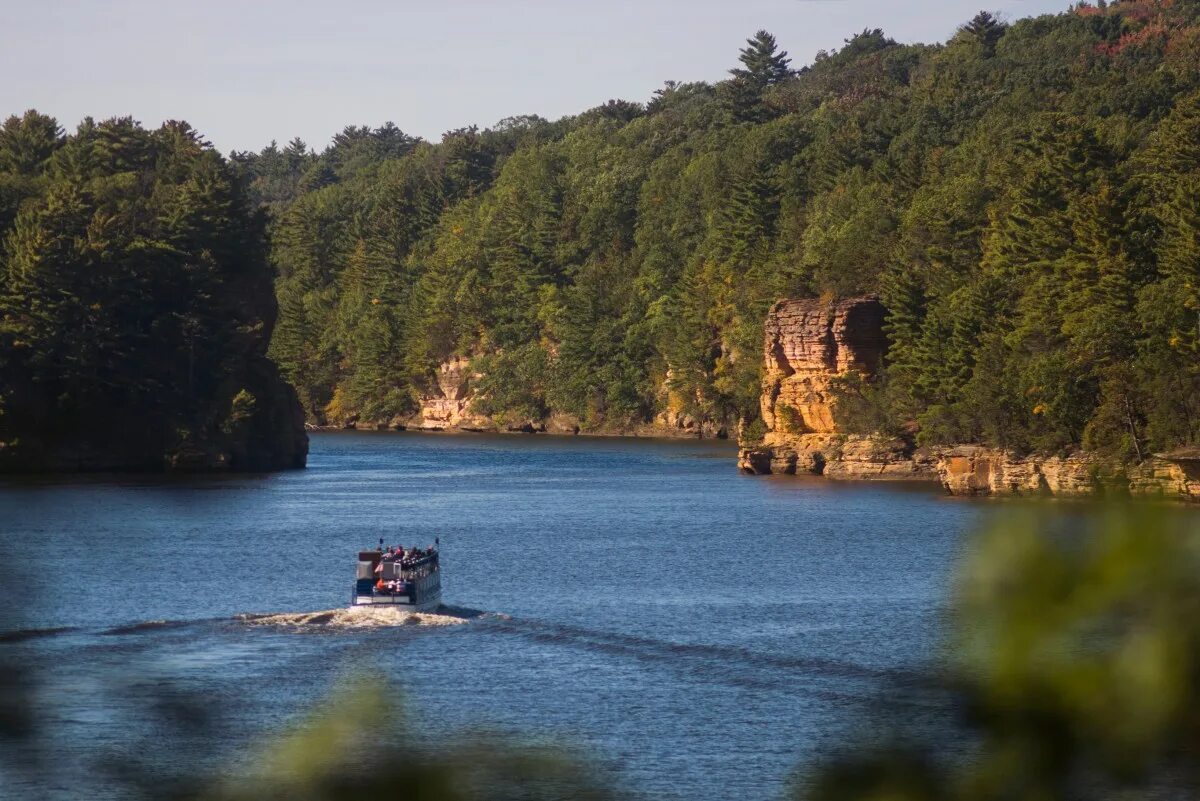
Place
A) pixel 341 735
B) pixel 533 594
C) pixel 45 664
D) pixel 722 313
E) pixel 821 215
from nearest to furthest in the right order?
pixel 341 735, pixel 45 664, pixel 533 594, pixel 821 215, pixel 722 313

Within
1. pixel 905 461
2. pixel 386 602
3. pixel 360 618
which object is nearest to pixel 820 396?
pixel 905 461

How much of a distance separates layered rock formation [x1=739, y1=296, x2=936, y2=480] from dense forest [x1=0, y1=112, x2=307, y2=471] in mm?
22426

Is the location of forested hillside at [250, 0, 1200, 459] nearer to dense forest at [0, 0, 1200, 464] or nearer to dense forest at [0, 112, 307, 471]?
dense forest at [0, 0, 1200, 464]

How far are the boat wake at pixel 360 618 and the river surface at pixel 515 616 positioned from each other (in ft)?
2.47

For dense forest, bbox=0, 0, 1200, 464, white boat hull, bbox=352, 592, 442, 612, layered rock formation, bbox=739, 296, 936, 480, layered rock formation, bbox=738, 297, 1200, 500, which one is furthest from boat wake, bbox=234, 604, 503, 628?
layered rock formation, bbox=739, 296, 936, 480

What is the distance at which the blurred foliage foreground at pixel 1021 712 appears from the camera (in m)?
1.63

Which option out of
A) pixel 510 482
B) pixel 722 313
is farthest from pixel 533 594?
pixel 722 313

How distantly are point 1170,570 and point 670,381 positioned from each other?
10847 cm

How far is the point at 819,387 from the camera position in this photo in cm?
7606

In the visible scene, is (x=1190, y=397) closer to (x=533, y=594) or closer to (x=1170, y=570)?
(x=533, y=594)

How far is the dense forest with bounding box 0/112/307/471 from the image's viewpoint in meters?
67.1

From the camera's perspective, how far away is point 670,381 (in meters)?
110

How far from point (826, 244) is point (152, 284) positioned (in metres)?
32.4

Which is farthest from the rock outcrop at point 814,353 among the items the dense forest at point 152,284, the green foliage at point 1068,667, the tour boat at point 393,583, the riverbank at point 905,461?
the green foliage at point 1068,667
